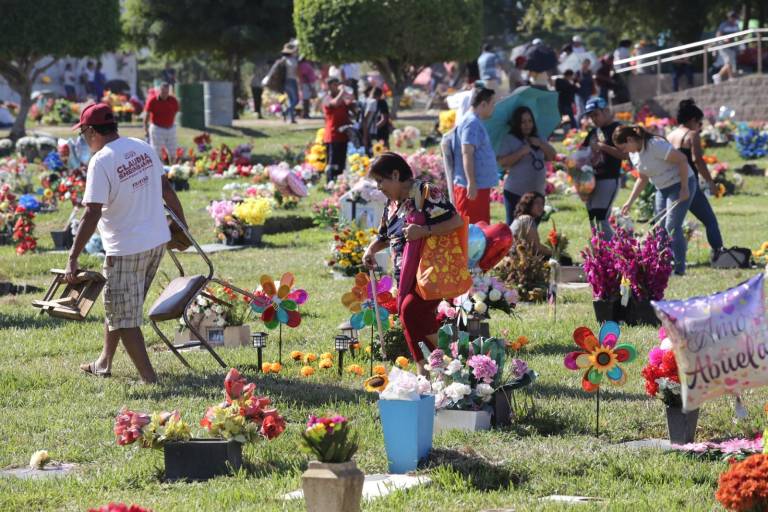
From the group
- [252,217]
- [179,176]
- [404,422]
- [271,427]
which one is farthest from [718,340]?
[179,176]

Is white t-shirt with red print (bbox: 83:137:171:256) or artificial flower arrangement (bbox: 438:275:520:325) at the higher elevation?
white t-shirt with red print (bbox: 83:137:171:256)

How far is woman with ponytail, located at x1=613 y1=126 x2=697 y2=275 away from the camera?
508 inches

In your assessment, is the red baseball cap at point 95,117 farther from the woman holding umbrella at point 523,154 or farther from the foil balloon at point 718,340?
the woman holding umbrella at point 523,154

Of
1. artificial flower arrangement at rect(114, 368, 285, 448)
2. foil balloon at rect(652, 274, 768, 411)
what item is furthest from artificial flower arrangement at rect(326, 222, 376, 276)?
foil balloon at rect(652, 274, 768, 411)

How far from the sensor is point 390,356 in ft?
31.7

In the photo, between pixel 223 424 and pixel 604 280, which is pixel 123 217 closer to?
pixel 223 424

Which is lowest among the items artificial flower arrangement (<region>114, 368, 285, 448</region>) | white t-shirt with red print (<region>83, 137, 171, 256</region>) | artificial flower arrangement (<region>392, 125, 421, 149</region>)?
artificial flower arrangement (<region>114, 368, 285, 448</region>)

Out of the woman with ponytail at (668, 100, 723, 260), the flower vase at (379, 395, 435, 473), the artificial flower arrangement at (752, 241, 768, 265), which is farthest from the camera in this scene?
the artificial flower arrangement at (752, 241, 768, 265)

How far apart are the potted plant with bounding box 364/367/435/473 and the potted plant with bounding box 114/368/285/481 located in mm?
593

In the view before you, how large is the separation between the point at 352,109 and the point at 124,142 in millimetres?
14053

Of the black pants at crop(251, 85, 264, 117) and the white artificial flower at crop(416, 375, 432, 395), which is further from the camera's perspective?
the black pants at crop(251, 85, 264, 117)

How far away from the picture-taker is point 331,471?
218 inches

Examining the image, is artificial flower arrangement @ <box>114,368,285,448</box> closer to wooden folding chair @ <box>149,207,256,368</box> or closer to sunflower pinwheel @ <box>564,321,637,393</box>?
sunflower pinwheel @ <box>564,321,637,393</box>

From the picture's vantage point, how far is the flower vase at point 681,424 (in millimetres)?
7133
